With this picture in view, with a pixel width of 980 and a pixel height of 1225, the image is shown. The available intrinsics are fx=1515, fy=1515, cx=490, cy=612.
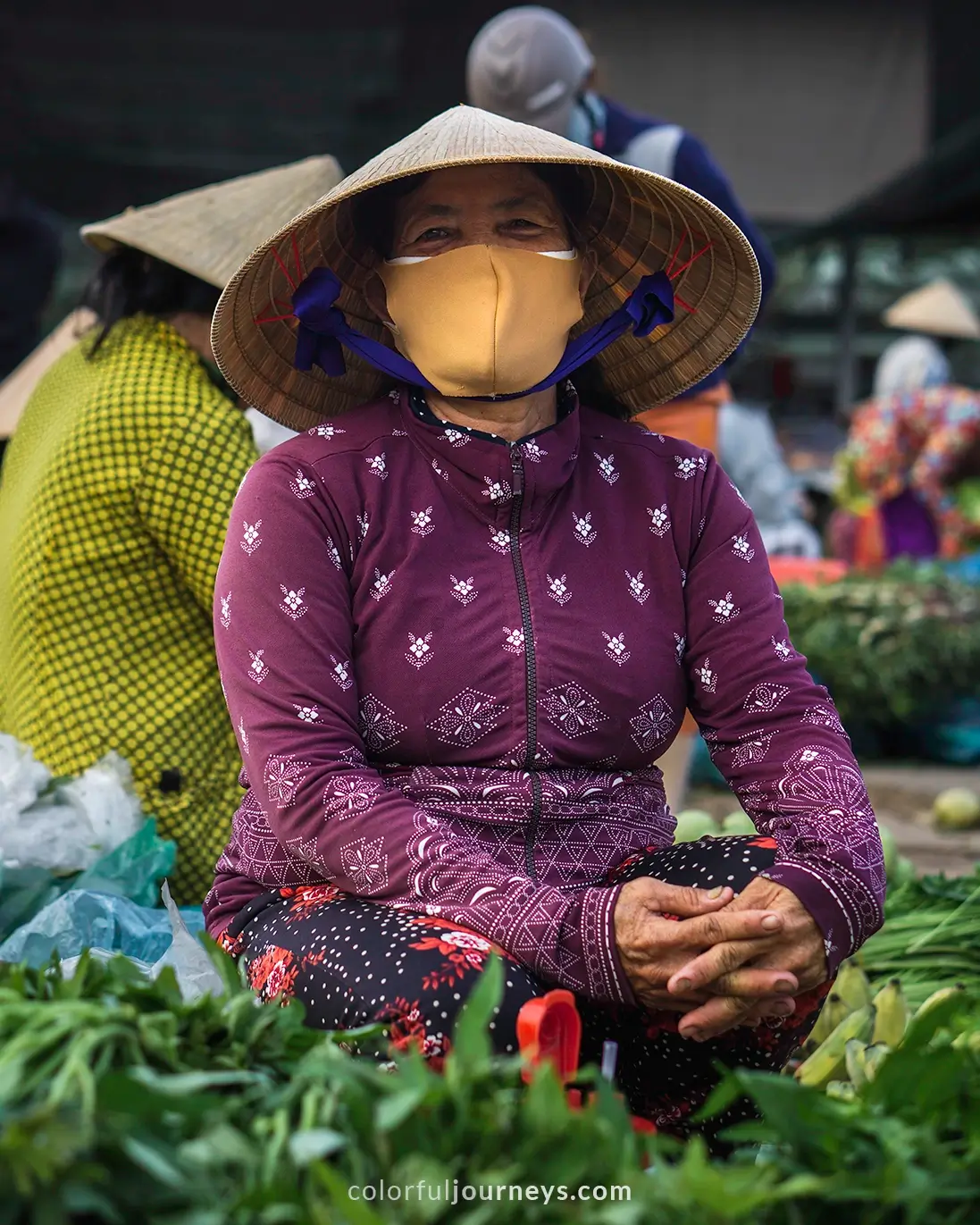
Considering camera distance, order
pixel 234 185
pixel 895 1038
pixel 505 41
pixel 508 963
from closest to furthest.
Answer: pixel 508 963
pixel 895 1038
pixel 234 185
pixel 505 41

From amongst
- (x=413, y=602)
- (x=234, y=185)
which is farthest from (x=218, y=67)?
(x=413, y=602)

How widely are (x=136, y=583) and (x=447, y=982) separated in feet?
3.54

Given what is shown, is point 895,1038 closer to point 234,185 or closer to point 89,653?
point 89,653

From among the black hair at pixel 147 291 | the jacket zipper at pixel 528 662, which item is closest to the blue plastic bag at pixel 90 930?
the jacket zipper at pixel 528 662

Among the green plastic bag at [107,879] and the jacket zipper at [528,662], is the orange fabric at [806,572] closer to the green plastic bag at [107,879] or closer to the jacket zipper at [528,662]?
the green plastic bag at [107,879]

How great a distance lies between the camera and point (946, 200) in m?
10.2

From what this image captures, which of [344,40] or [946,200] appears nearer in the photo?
[344,40]

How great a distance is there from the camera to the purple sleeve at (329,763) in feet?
5.45

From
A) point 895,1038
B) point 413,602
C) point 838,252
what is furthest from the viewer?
point 838,252

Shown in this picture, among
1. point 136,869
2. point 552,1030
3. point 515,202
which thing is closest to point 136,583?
point 136,869

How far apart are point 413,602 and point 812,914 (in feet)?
1.95

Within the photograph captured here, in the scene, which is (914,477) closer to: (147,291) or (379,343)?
(147,291)

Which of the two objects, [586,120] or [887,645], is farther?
[887,645]

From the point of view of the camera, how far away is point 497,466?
188 cm
